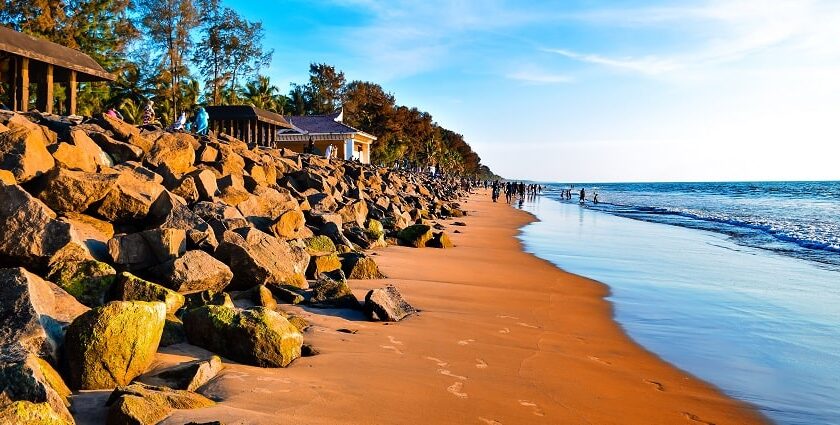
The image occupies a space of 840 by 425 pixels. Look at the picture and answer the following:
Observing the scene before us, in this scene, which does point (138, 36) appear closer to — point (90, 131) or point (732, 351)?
point (90, 131)

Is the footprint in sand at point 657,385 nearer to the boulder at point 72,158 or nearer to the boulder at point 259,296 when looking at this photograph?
the boulder at point 259,296

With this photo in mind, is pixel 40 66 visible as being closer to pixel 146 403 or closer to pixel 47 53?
pixel 47 53

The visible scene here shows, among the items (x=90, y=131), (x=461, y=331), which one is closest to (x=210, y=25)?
(x=90, y=131)

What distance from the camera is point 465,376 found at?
4777 mm

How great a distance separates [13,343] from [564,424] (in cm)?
349

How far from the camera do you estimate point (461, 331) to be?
20.5 ft

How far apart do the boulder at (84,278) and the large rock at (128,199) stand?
5.77ft

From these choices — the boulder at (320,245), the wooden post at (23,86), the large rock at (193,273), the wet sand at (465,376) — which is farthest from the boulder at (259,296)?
the wooden post at (23,86)

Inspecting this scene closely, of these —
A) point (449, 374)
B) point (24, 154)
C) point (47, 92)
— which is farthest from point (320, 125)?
point (449, 374)

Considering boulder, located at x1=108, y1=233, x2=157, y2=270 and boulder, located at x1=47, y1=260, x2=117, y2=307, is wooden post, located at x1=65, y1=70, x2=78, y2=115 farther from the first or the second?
boulder, located at x1=47, y1=260, x2=117, y2=307

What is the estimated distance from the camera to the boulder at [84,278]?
5020mm

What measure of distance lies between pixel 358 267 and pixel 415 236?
4.70 m

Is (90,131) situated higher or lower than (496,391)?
higher

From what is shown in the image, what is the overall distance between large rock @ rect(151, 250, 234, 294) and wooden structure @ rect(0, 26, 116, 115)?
1032 cm
